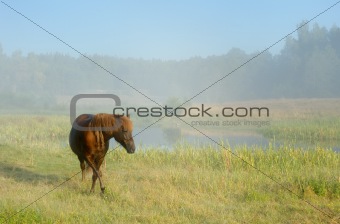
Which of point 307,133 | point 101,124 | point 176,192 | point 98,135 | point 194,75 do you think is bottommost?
point 307,133

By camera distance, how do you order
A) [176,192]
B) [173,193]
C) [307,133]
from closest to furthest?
[173,193] < [176,192] < [307,133]

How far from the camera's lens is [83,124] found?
10.5m

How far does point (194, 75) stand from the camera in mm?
137625

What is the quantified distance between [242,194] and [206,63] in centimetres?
12817

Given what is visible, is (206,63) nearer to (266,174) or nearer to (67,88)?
(67,88)

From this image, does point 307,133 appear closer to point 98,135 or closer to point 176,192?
point 176,192

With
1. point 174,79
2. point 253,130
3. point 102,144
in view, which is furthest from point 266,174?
point 174,79

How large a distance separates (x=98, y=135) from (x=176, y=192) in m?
2.48

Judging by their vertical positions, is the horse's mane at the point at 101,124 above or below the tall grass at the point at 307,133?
above

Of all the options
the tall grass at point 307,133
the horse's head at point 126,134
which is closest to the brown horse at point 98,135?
the horse's head at point 126,134

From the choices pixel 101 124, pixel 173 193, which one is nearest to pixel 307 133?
pixel 173 193

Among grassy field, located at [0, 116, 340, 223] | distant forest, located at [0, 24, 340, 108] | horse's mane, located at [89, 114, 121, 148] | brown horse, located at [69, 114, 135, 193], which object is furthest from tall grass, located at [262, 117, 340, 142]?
distant forest, located at [0, 24, 340, 108]

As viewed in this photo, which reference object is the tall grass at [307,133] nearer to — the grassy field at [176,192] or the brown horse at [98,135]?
the grassy field at [176,192]

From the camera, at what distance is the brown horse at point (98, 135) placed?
9.68 meters
